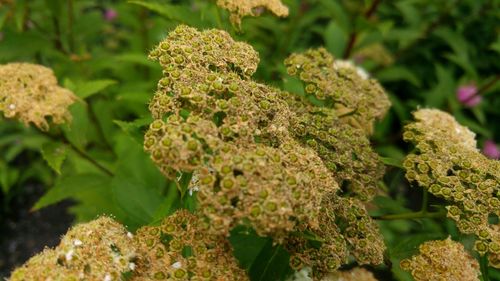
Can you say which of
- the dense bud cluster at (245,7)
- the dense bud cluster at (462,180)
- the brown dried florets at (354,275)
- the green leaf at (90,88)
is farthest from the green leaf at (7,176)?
the dense bud cluster at (462,180)

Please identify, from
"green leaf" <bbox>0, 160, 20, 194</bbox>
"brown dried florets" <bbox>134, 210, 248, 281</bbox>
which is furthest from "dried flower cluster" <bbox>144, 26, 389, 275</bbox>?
"green leaf" <bbox>0, 160, 20, 194</bbox>

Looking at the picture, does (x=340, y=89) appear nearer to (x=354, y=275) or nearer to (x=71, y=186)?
(x=354, y=275)

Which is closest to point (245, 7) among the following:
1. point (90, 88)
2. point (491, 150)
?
point (90, 88)

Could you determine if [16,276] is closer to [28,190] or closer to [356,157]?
[356,157]

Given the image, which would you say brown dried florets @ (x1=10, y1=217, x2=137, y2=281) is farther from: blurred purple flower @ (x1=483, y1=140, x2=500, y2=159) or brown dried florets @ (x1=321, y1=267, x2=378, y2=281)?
blurred purple flower @ (x1=483, y1=140, x2=500, y2=159)

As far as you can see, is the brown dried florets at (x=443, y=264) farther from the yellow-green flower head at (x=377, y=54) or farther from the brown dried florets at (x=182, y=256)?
the yellow-green flower head at (x=377, y=54)

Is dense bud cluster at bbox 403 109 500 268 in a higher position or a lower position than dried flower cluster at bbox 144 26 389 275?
higher

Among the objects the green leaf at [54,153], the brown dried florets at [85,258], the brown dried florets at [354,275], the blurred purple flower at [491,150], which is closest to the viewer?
the brown dried florets at [85,258]
